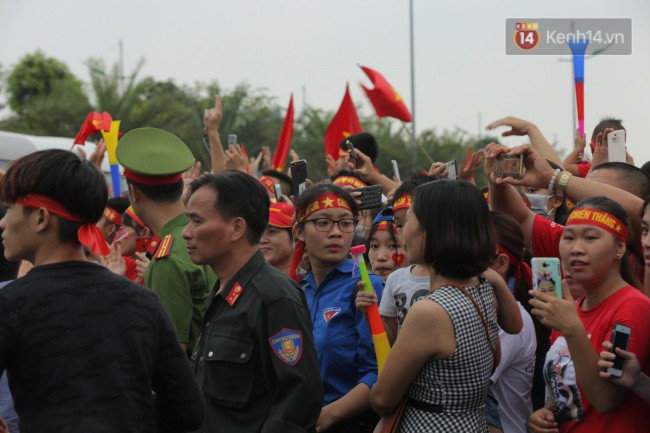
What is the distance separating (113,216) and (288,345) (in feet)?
14.7

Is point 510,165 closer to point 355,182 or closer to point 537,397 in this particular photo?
point 537,397

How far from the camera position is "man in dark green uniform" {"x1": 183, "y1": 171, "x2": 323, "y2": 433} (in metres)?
3.10

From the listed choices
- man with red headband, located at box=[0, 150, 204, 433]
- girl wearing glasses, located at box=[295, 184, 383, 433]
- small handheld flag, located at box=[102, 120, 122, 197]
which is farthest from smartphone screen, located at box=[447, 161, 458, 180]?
small handheld flag, located at box=[102, 120, 122, 197]

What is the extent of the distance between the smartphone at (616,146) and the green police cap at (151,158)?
253cm

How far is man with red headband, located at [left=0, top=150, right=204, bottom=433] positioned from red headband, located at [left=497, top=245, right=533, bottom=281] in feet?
7.08

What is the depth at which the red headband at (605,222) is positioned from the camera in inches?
149

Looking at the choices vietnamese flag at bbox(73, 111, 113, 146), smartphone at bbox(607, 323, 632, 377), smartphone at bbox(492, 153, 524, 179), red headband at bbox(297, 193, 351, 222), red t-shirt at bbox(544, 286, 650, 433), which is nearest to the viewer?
smartphone at bbox(607, 323, 632, 377)

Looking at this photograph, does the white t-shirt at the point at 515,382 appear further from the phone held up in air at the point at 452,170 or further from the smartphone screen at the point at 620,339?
the phone held up in air at the point at 452,170

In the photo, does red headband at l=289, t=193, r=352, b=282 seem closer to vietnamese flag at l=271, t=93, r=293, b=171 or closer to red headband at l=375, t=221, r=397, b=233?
red headband at l=375, t=221, r=397, b=233

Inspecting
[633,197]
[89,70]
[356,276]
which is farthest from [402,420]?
[89,70]

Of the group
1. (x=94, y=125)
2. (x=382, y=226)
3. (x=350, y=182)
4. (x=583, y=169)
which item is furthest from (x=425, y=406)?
(x=94, y=125)

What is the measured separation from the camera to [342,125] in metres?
10.1

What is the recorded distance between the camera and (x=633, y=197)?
13.9ft

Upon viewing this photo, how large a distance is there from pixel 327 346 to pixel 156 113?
27901 millimetres
